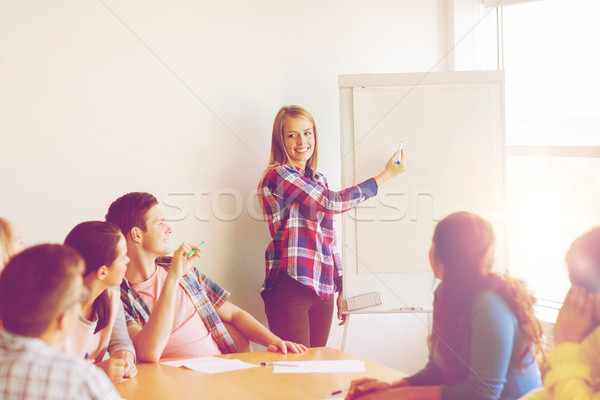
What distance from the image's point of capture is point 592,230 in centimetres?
53

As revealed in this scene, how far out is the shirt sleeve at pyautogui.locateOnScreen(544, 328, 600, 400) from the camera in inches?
20.7

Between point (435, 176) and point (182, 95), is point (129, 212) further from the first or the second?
point (435, 176)

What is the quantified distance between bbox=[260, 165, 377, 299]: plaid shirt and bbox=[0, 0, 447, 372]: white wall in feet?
1.21

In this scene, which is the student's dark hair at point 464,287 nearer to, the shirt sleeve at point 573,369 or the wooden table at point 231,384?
the shirt sleeve at point 573,369

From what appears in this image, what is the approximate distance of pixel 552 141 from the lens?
0.56m

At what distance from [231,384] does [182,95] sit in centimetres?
160

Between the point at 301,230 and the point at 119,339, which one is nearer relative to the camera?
the point at 119,339

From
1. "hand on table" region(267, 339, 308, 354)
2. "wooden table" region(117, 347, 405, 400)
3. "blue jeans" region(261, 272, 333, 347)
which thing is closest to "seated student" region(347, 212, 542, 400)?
"wooden table" region(117, 347, 405, 400)

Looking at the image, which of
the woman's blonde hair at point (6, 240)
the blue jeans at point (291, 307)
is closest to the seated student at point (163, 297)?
the blue jeans at point (291, 307)

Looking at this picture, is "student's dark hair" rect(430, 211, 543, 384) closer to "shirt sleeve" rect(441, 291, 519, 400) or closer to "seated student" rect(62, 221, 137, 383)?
"shirt sleeve" rect(441, 291, 519, 400)

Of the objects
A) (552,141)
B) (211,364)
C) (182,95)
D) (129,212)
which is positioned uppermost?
(182,95)

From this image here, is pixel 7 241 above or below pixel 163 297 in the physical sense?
above

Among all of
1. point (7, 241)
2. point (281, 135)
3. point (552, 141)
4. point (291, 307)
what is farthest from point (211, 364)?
point (552, 141)

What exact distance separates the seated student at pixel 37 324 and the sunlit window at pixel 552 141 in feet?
2.11
